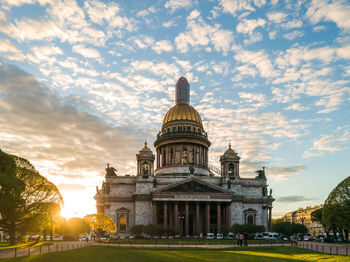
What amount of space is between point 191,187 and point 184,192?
199 centimetres

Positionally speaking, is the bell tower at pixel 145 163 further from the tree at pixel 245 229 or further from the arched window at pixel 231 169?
the tree at pixel 245 229

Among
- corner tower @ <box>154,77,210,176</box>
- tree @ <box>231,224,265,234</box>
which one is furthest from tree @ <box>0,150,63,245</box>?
corner tower @ <box>154,77,210,176</box>

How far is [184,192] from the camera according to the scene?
78500 millimetres

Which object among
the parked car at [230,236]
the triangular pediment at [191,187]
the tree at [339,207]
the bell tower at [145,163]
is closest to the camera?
the tree at [339,207]

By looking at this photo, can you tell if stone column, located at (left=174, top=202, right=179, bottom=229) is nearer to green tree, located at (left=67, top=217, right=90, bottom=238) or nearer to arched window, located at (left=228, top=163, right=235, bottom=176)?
arched window, located at (left=228, top=163, right=235, bottom=176)

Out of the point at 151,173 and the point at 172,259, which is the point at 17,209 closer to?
the point at 172,259

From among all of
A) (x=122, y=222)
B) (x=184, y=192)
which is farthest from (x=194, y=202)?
(x=122, y=222)

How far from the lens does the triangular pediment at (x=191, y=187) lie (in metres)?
78.8

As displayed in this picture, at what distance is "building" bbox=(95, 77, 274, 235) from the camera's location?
78812 millimetres

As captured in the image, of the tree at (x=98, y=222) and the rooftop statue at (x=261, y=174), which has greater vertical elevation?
the rooftop statue at (x=261, y=174)

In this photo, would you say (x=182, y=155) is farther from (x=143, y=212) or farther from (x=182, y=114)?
(x=143, y=212)

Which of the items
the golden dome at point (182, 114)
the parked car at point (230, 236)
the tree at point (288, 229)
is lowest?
the parked car at point (230, 236)

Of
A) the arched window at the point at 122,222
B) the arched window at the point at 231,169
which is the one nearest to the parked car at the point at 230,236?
the arched window at the point at 231,169

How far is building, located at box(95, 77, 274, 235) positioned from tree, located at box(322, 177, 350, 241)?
23270 millimetres
